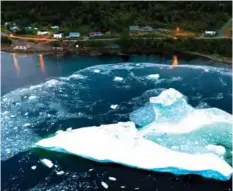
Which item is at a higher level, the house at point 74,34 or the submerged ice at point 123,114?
the house at point 74,34

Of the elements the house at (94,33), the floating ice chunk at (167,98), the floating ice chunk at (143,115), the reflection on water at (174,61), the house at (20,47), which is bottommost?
the reflection on water at (174,61)

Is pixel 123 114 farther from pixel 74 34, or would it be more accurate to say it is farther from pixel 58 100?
pixel 74 34

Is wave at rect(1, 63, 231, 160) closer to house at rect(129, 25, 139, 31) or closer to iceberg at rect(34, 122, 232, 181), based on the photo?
iceberg at rect(34, 122, 232, 181)

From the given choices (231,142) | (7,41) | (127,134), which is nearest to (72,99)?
(127,134)

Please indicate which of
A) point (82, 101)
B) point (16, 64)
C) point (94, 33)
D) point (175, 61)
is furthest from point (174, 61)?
point (16, 64)

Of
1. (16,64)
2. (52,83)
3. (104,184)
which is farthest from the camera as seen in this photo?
(16,64)

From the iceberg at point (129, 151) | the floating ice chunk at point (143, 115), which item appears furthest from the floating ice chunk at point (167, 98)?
the iceberg at point (129, 151)

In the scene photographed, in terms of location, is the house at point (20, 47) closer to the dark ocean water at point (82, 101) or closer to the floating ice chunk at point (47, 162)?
the dark ocean water at point (82, 101)

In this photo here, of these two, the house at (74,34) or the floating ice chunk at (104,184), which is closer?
the floating ice chunk at (104,184)
